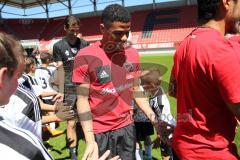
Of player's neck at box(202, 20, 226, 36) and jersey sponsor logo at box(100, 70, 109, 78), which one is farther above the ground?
player's neck at box(202, 20, 226, 36)

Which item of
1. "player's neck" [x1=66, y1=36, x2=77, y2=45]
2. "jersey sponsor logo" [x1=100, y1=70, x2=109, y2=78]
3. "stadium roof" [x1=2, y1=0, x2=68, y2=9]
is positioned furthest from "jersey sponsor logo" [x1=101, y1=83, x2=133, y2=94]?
"stadium roof" [x1=2, y1=0, x2=68, y2=9]

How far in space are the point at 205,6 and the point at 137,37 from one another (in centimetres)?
3445

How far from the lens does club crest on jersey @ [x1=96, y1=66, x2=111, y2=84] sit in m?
3.38

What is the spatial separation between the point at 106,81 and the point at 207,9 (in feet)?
4.80

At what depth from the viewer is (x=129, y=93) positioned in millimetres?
3689

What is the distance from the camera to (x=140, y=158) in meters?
5.16

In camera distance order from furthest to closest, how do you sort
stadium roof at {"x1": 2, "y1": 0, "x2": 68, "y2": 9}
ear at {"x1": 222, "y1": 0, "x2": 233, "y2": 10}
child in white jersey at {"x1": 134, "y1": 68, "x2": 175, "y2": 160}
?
stadium roof at {"x1": 2, "y1": 0, "x2": 68, "y2": 9} → child in white jersey at {"x1": 134, "y1": 68, "x2": 175, "y2": 160} → ear at {"x1": 222, "y1": 0, "x2": 233, "y2": 10}

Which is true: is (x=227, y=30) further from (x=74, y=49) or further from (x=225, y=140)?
(x=74, y=49)

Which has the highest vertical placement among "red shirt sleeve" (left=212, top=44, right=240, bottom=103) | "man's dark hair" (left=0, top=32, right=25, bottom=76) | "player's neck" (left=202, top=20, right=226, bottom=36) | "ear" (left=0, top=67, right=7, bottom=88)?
"player's neck" (left=202, top=20, right=226, bottom=36)

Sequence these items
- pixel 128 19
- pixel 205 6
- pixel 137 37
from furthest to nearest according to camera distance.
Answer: pixel 137 37
pixel 128 19
pixel 205 6

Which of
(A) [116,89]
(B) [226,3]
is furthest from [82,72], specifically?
(B) [226,3]

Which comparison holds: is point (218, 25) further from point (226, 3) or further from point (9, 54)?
point (9, 54)

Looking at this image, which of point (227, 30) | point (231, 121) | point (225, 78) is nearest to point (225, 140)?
point (231, 121)

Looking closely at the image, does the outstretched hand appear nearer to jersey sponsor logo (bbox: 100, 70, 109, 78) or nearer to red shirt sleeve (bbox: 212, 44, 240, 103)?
jersey sponsor logo (bbox: 100, 70, 109, 78)
